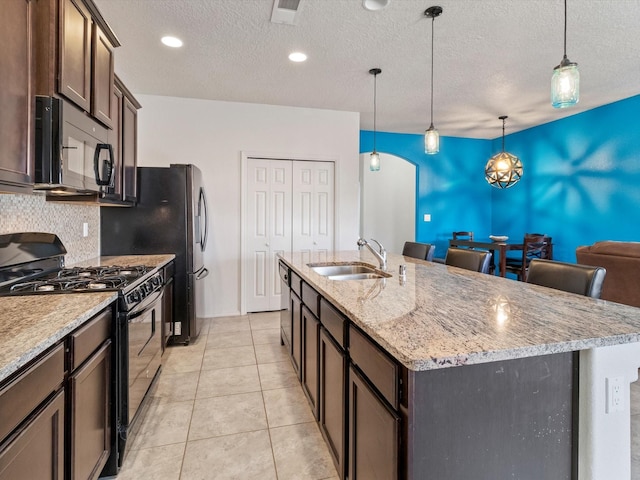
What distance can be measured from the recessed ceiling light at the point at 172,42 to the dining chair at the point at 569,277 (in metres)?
3.15

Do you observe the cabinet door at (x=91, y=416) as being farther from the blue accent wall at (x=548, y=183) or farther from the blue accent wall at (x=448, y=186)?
the blue accent wall at (x=448, y=186)

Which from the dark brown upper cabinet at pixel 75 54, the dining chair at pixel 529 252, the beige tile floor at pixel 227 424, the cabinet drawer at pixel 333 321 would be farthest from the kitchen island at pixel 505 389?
the dining chair at pixel 529 252

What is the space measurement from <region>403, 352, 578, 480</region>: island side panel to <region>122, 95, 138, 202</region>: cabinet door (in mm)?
2735

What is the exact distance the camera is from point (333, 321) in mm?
1534

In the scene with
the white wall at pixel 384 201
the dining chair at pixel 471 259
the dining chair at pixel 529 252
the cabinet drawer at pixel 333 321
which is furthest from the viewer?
the white wall at pixel 384 201

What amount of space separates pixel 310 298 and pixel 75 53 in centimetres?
177

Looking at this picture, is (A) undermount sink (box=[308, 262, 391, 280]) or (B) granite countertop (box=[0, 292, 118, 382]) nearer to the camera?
(B) granite countertop (box=[0, 292, 118, 382])

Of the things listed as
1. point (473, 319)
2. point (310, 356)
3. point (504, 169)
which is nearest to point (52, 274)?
point (310, 356)

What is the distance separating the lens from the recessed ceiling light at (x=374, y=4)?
2.32 metres

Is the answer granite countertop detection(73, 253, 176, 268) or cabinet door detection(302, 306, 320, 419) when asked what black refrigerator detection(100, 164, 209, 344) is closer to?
granite countertop detection(73, 253, 176, 268)

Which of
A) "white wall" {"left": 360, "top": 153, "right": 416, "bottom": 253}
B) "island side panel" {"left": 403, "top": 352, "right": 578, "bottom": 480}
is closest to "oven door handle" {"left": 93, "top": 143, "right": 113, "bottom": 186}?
"island side panel" {"left": 403, "top": 352, "right": 578, "bottom": 480}

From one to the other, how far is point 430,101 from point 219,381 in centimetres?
392

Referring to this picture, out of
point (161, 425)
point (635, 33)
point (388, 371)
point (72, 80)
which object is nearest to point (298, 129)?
point (72, 80)

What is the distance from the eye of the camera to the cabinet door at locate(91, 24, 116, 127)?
1952mm
